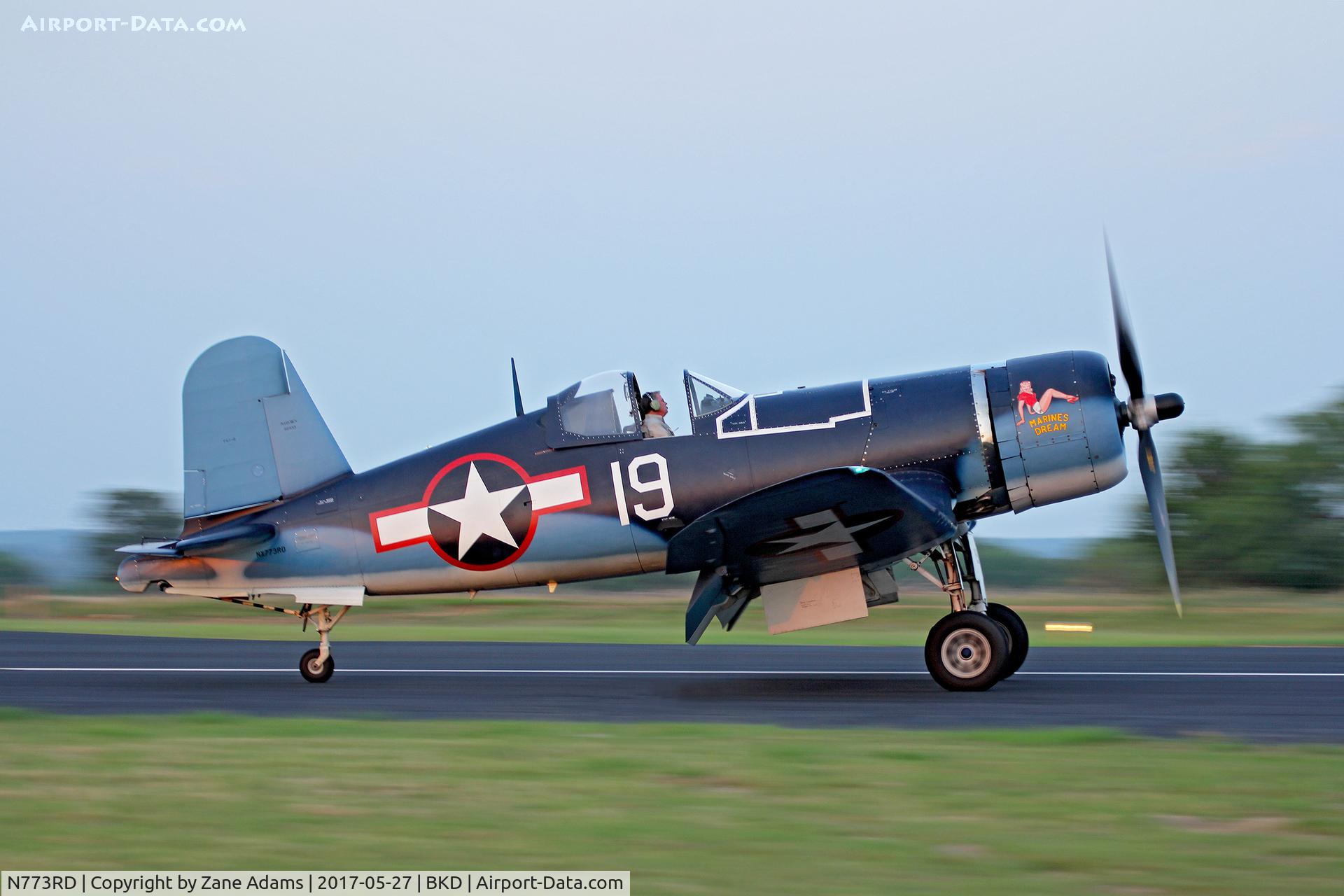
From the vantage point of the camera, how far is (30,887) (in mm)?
4285

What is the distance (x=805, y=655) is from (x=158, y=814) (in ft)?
27.9

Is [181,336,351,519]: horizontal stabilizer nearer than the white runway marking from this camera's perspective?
No

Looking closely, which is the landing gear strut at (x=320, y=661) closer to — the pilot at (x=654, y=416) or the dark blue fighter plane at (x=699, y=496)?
the dark blue fighter plane at (x=699, y=496)

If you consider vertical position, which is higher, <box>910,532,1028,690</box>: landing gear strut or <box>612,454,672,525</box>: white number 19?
<box>612,454,672,525</box>: white number 19

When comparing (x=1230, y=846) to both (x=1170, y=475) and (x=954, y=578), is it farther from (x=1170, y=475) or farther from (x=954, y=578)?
(x=1170, y=475)

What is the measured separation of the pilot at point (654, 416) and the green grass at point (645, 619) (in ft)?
20.0

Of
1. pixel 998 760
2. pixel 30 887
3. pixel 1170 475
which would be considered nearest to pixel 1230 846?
pixel 998 760

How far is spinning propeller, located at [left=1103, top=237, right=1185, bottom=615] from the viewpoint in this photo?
372 inches

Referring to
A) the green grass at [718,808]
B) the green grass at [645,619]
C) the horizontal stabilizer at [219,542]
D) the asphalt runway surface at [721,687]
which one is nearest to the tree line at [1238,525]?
the green grass at [645,619]

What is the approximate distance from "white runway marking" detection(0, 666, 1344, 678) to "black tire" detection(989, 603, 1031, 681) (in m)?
0.99

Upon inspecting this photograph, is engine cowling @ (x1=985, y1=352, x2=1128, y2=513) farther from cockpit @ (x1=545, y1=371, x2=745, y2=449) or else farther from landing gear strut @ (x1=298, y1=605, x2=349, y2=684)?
landing gear strut @ (x1=298, y1=605, x2=349, y2=684)

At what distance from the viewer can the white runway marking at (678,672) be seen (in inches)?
407

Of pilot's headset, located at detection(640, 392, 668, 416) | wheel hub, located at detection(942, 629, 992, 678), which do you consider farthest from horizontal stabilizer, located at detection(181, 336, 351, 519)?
wheel hub, located at detection(942, 629, 992, 678)

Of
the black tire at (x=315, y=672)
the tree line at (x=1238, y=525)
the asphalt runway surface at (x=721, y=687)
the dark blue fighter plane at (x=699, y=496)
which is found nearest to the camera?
the asphalt runway surface at (x=721, y=687)
